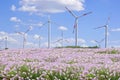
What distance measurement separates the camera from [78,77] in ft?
33.9

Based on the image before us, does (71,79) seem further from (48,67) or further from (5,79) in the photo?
(5,79)

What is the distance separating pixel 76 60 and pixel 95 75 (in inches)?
183

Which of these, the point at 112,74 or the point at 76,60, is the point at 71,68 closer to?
the point at 112,74

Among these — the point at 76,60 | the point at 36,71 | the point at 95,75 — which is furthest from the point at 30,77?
the point at 76,60

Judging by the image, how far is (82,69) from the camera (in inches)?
434

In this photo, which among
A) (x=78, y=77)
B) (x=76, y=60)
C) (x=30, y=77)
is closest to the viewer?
(x=78, y=77)

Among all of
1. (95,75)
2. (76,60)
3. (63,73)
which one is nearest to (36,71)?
(63,73)

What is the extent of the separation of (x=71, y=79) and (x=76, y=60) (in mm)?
4607

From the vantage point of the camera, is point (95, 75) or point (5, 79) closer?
point (95, 75)

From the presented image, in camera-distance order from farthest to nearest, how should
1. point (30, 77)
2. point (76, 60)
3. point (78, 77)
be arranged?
point (76, 60) → point (30, 77) → point (78, 77)

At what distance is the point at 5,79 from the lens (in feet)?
37.4

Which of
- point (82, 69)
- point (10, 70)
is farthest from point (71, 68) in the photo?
point (10, 70)

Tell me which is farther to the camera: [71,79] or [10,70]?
[10,70]

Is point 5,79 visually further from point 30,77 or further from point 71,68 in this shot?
point 71,68
